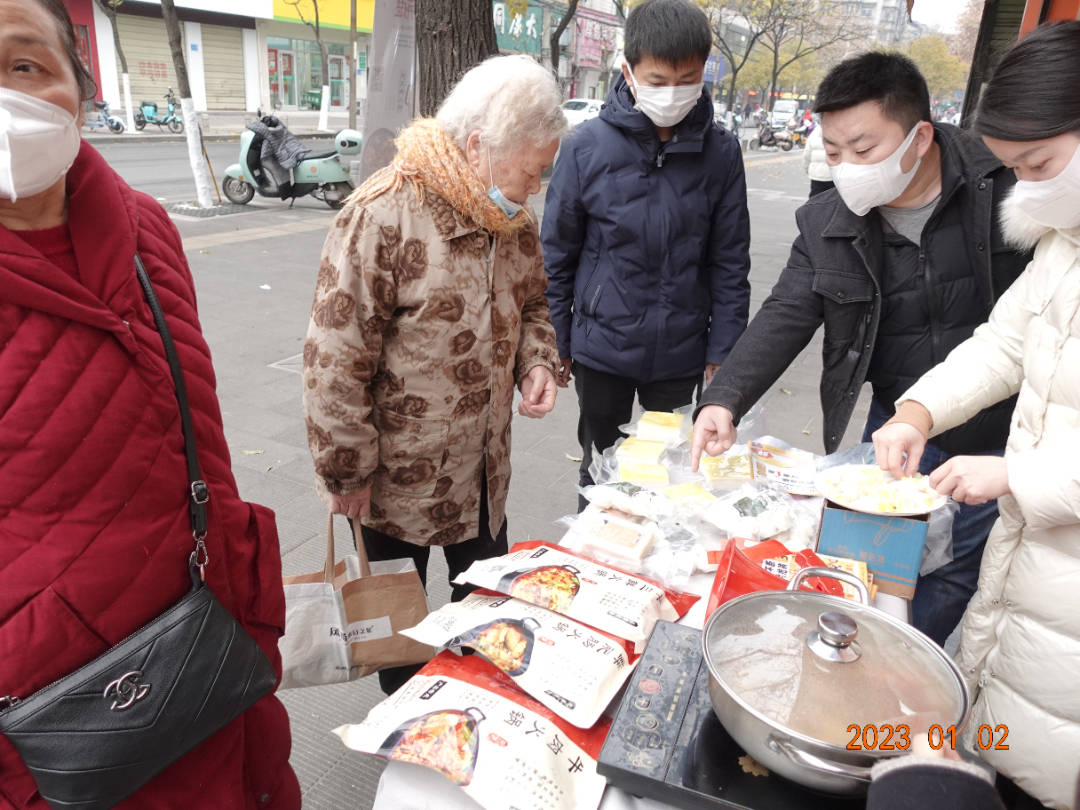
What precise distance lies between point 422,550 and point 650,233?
1.34 metres

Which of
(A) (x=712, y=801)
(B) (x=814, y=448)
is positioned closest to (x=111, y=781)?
(A) (x=712, y=801)

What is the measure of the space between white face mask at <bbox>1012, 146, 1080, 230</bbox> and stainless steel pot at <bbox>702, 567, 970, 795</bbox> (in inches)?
34.6

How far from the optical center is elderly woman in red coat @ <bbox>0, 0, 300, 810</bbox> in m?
1.01

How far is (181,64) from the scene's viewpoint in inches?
338

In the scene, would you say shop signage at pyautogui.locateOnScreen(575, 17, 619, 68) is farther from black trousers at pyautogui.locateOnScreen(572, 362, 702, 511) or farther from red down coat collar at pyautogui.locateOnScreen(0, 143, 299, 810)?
red down coat collar at pyautogui.locateOnScreen(0, 143, 299, 810)

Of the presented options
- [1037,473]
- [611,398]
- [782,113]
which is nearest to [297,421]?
[611,398]

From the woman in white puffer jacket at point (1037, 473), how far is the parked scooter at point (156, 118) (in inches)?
941

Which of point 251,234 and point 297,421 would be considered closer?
point 297,421

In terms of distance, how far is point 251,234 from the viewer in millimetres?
8859

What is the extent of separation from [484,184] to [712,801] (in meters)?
1.42

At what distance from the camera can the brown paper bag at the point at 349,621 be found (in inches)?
69.3

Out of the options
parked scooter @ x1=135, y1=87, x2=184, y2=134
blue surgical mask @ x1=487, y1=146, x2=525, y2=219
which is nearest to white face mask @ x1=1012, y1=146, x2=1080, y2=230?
blue surgical mask @ x1=487, y1=146, x2=525, y2=219

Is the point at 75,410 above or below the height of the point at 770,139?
below

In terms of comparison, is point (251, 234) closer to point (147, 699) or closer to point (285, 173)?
point (285, 173)
